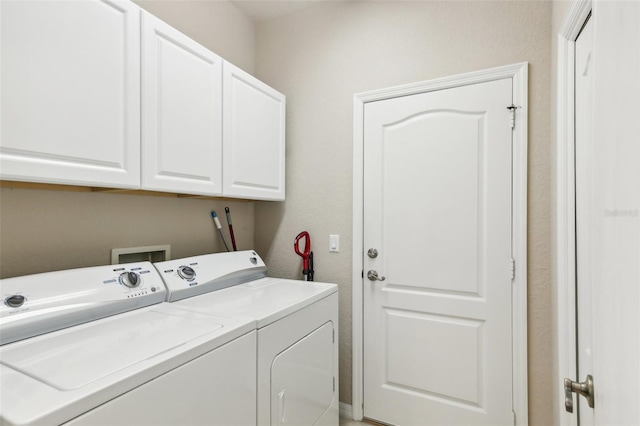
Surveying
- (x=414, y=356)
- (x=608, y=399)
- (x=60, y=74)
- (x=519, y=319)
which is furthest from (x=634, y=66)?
(x=414, y=356)

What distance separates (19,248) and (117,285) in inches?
15.1

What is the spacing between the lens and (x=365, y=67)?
2188mm

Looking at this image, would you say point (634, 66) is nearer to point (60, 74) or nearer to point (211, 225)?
point (60, 74)

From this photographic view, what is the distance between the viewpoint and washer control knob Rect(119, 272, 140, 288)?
1373 mm

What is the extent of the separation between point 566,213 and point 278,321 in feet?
4.43

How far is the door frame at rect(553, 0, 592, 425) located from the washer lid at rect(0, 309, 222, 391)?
4.75ft

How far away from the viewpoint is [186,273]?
→ 164cm

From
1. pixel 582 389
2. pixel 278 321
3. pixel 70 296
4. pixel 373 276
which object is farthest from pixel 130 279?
pixel 582 389

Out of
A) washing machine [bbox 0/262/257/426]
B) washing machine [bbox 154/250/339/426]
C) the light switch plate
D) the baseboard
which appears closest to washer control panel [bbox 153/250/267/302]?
washing machine [bbox 154/250/339/426]

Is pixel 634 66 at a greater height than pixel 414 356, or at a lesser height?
greater

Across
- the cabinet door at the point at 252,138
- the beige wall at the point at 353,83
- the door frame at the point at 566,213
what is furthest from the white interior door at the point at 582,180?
the cabinet door at the point at 252,138

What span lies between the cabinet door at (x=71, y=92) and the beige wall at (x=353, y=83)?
4.04 ft

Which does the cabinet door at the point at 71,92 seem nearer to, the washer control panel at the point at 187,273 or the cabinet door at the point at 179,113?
the cabinet door at the point at 179,113

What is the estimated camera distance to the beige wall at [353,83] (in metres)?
1.71
